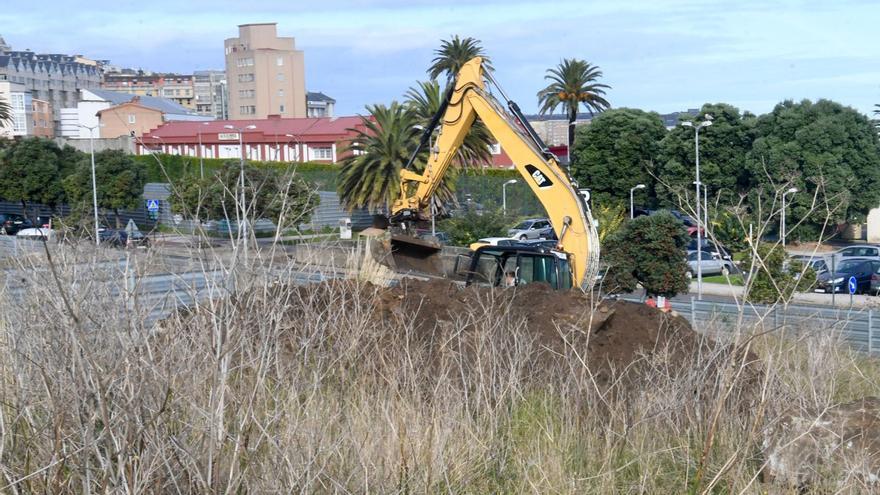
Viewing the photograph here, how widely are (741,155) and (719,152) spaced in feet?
3.52

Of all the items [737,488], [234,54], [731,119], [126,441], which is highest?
[234,54]

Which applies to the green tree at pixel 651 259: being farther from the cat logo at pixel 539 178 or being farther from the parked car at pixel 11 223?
the parked car at pixel 11 223

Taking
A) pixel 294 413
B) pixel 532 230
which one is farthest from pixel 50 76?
pixel 294 413

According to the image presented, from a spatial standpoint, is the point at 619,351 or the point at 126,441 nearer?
the point at 126,441

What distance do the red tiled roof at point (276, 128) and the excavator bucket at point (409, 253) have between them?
3686 cm

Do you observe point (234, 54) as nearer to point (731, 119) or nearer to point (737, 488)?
point (731, 119)

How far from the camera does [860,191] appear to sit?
49.5m

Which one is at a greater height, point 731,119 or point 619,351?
point 731,119

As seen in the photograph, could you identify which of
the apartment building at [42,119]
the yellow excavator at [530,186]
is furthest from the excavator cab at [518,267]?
the apartment building at [42,119]

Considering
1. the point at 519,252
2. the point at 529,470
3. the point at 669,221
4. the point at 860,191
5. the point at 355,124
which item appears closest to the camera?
the point at 529,470

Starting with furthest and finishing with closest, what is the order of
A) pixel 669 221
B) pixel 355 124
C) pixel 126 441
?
pixel 355 124 → pixel 669 221 → pixel 126 441

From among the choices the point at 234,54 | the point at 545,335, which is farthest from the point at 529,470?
the point at 234,54

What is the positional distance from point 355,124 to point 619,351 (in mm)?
44540

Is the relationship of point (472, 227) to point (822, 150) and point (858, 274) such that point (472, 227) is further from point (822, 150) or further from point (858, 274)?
point (822, 150)
